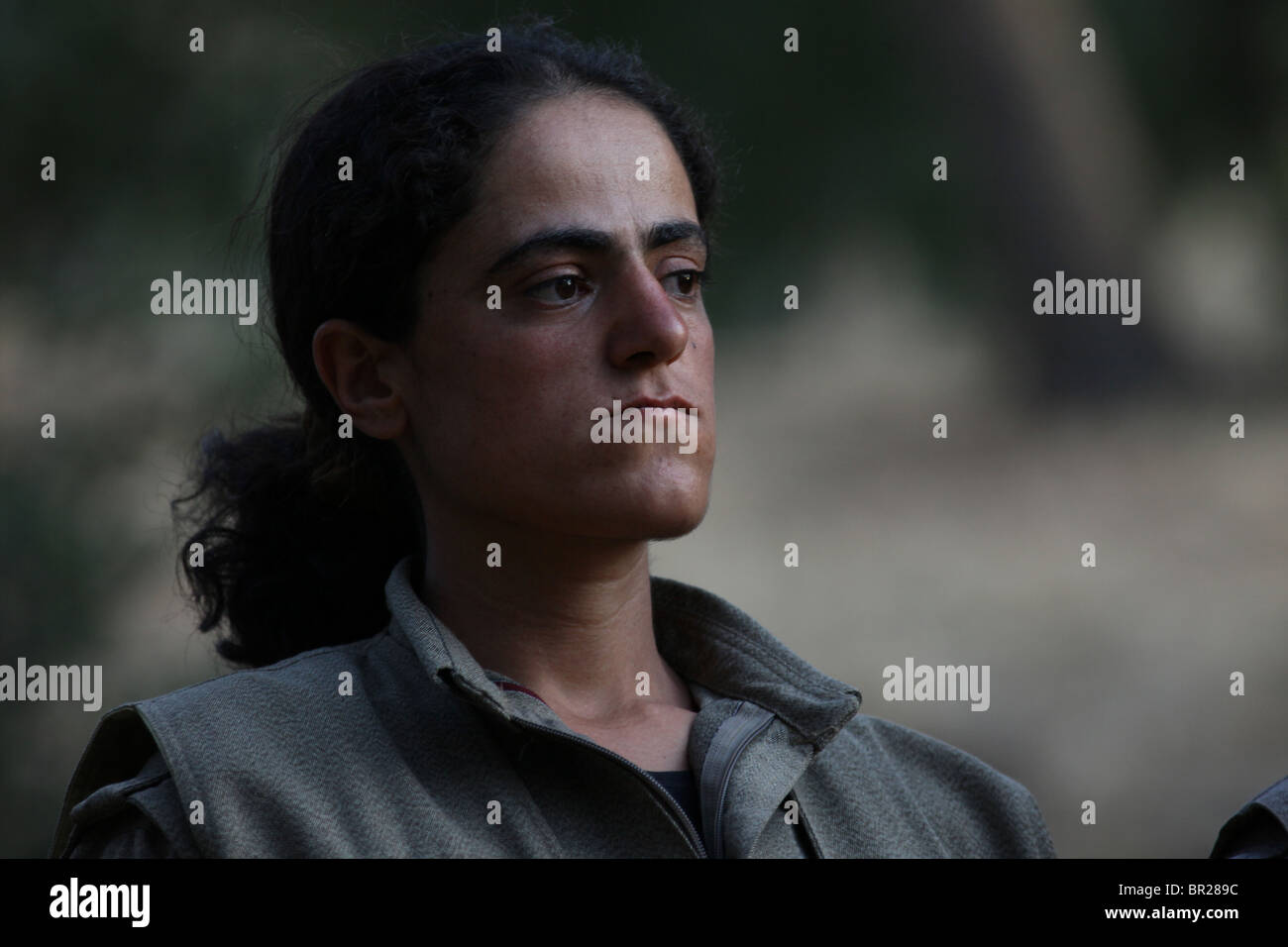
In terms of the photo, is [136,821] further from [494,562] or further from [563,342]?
[563,342]

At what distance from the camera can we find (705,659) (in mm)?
2604

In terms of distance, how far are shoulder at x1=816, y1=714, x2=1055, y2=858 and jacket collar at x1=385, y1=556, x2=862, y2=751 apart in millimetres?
150

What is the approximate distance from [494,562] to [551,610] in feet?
0.39

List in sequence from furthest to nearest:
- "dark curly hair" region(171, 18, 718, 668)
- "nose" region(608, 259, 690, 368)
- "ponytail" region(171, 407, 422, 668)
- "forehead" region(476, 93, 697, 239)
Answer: "ponytail" region(171, 407, 422, 668) → "dark curly hair" region(171, 18, 718, 668) → "forehead" region(476, 93, 697, 239) → "nose" region(608, 259, 690, 368)

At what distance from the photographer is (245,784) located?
2.05 metres

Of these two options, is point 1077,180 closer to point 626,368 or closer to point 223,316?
point 223,316

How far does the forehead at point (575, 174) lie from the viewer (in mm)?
2340

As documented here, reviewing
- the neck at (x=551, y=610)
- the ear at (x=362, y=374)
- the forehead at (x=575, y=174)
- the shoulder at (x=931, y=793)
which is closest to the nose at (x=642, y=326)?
the forehead at (x=575, y=174)

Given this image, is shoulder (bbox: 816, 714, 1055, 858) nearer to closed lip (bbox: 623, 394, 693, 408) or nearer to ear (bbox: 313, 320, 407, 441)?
closed lip (bbox: 623, 394, 693, 408)

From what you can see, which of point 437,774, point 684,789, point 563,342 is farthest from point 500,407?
point 684,789

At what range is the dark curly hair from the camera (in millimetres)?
2447

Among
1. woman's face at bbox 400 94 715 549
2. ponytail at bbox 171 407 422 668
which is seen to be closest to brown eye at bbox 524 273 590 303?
woman's face at bbox 400 94 715 549

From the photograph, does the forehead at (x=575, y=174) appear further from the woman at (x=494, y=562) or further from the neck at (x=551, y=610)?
the neck at (x=551, y=610)
